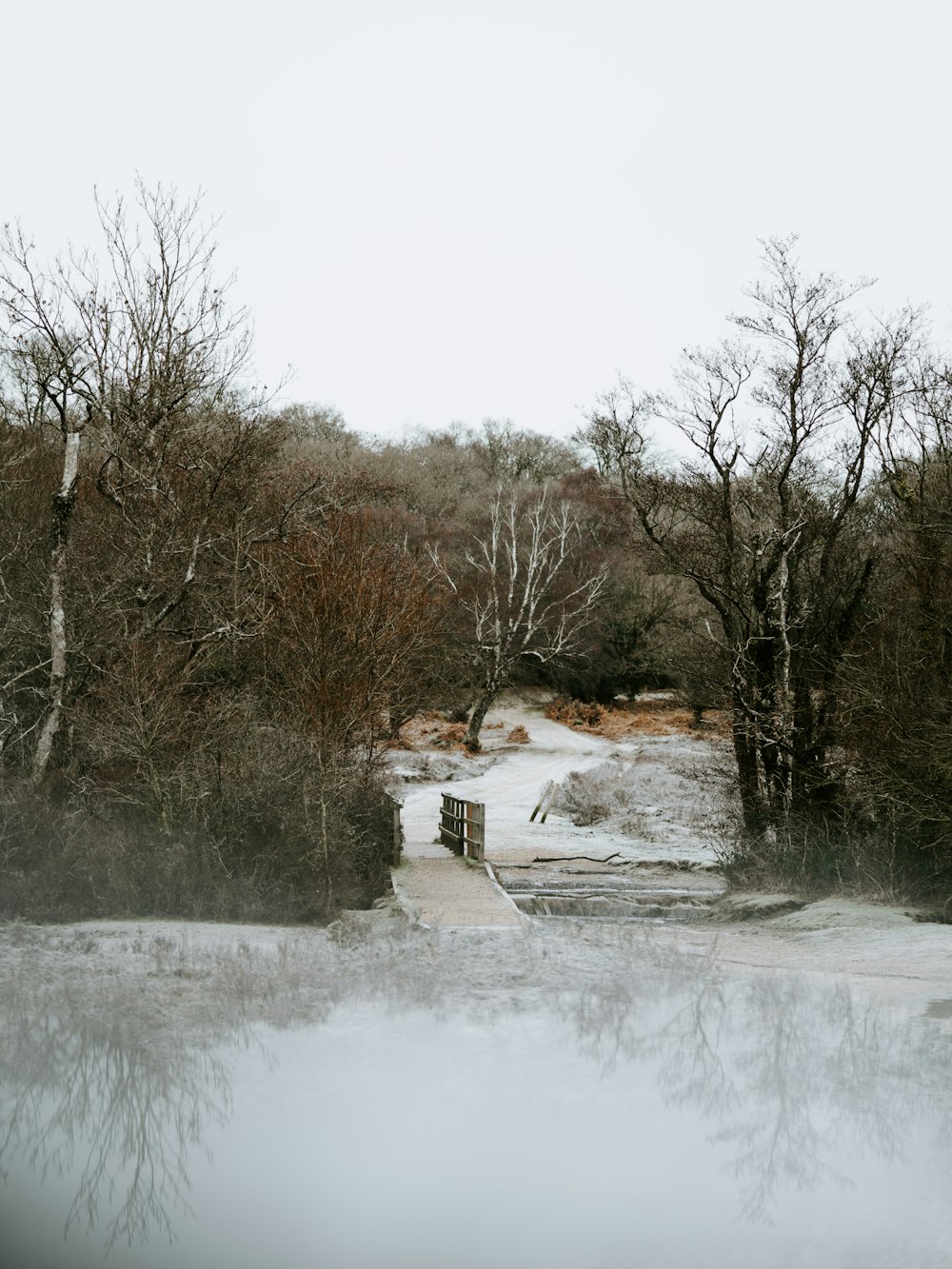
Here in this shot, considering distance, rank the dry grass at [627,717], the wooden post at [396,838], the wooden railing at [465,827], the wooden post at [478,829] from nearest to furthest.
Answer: the wooden post at [396,838] < the wooden post at [478,829] < the wooden railing at [465,827] < the dry grass at [627,717]

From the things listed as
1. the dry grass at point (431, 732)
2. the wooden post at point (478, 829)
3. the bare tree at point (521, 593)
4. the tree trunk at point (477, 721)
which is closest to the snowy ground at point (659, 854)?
the tree trunk at point (477, 721)

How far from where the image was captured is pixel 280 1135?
7211 mm

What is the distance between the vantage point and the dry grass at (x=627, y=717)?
1879 inches

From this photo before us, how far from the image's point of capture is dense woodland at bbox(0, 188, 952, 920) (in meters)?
16.2

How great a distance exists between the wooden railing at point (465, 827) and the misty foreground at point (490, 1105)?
10268mm

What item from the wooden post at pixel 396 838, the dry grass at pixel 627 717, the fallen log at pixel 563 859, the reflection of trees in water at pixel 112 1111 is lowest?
the fallen log at pixel 563 859

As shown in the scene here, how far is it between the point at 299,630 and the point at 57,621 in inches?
172

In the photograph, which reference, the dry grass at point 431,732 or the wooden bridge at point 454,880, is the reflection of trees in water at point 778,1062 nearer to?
the wooden bridge at point 454,880

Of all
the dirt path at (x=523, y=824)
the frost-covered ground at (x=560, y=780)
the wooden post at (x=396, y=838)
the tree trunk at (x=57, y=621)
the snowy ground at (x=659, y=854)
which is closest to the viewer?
the snowy ground at (x=659, y=854)

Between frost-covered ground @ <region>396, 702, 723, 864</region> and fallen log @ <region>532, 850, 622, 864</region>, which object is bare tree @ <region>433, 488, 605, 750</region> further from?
fallen log @ <region>532, 850, 622, 864</region>

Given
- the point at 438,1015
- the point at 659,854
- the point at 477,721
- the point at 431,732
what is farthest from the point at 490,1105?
the point at 431,732

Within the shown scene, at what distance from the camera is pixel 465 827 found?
23.2m

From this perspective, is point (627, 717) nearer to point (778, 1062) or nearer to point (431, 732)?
point (431, 732)

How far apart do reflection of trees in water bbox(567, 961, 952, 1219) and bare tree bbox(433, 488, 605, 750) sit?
3323cm
